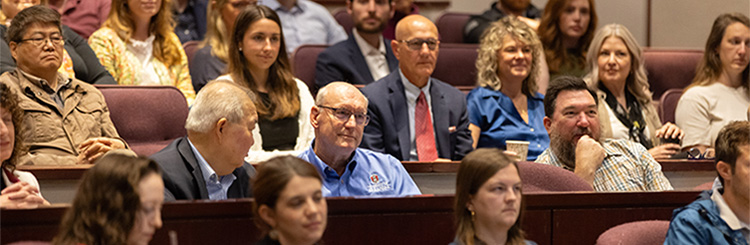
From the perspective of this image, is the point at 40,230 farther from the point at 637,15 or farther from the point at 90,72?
the point at 637,15

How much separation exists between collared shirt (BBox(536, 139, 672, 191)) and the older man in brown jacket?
1.38 m

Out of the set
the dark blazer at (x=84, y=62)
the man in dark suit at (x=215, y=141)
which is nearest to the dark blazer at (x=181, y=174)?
the man in dark suit at (x=215, y=141)

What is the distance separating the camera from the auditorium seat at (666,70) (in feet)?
12.4

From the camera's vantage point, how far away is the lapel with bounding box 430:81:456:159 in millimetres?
2828

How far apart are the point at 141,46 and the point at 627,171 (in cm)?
186

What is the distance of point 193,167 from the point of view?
1832 millimetres

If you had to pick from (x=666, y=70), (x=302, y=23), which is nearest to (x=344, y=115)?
(x=302, y=23)

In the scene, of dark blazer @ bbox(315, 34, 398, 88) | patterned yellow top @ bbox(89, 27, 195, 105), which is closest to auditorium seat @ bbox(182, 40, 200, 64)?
patterned yellow top @ bbox(89, 27, 195, 105)

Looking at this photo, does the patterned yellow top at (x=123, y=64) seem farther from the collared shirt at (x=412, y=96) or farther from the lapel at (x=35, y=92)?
the collared shirt at (x=412, y=96)

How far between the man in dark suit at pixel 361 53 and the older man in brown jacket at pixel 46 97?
1078 millimetres

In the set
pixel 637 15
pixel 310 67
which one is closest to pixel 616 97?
pixel 310 67

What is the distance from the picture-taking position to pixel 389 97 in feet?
9.14

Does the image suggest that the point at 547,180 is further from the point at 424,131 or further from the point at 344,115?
the point at 424,131

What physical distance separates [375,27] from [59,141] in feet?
4.82
